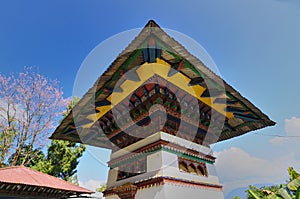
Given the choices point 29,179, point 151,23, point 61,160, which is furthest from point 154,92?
point 61,160

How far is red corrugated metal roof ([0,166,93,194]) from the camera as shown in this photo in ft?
28.8

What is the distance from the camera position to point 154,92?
6551mm

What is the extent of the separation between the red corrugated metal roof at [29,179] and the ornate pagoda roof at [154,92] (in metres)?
2.04

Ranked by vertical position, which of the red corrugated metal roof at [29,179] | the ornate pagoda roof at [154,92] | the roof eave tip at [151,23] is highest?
Result: the roof eave tip at [151,23]

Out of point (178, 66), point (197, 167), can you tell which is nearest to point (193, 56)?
point (178, 66)

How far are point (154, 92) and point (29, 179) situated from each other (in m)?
6.34

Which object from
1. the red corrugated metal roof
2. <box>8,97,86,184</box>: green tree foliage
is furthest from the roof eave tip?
<box>8,97,86,184</box>: green tree foliage

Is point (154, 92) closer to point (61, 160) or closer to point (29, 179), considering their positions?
point (29, 179)

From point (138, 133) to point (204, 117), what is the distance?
7.30ft

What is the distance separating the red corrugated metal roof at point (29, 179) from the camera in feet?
28.8

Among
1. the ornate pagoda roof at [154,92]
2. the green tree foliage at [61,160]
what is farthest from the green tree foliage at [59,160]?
the ornate pagoda roof at [154,92]

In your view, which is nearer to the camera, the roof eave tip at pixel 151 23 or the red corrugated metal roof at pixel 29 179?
the roof eave tip at pixel 151 23

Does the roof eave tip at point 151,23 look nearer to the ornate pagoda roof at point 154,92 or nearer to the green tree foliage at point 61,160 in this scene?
the ornate pagoda roof at point 154,92

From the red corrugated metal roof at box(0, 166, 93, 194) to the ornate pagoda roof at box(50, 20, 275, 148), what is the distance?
204cm
